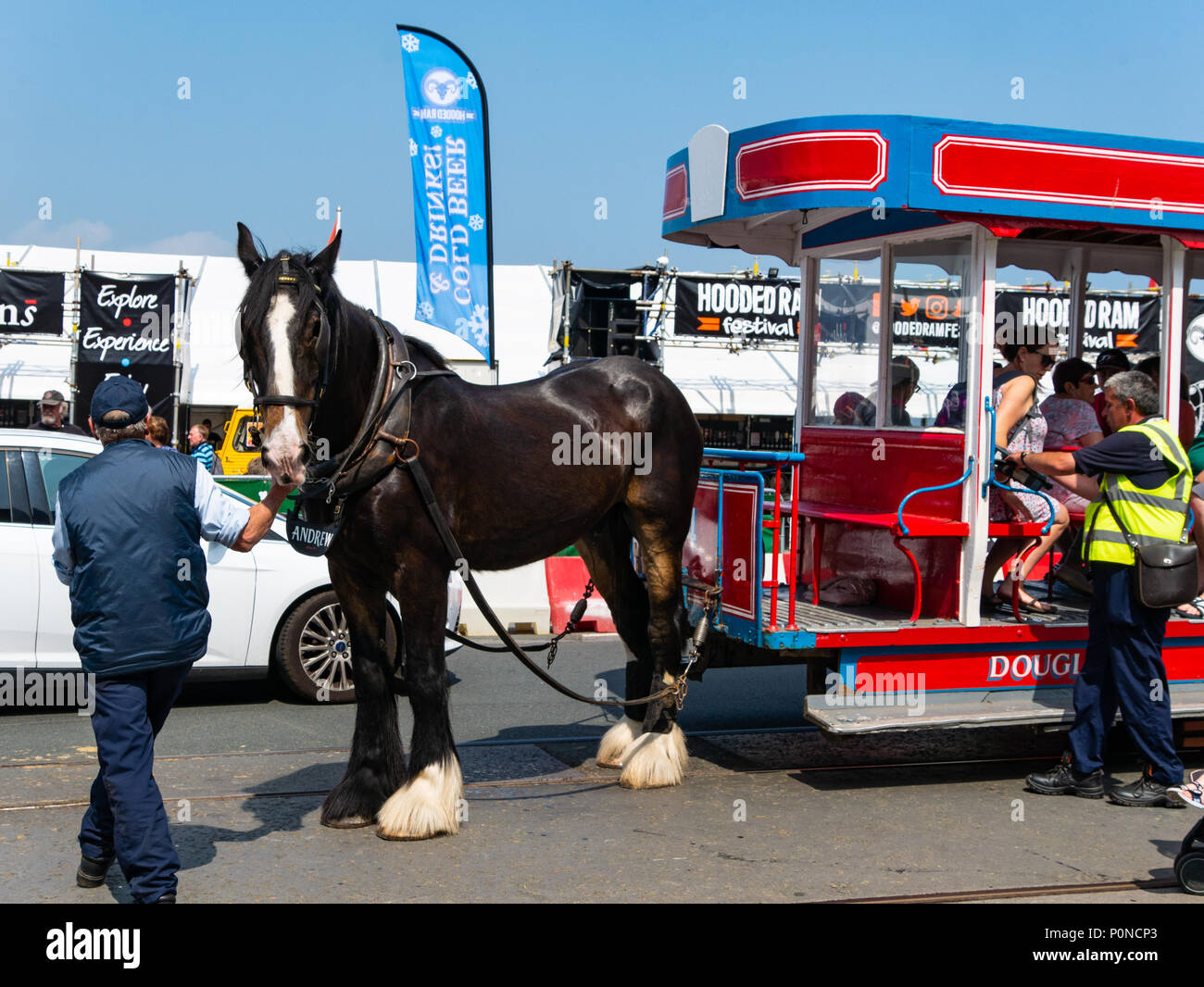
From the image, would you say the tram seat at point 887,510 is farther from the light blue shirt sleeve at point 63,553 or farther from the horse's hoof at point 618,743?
the light blue shirt sleeve at point 63,553

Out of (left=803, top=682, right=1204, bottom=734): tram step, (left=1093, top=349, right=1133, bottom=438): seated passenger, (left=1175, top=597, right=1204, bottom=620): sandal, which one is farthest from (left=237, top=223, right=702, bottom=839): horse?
(left=1093, top=349, right=1133, bottom=438): seated passenger

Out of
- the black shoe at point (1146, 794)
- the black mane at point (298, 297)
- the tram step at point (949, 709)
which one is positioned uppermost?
the black mane at point (298, 297)

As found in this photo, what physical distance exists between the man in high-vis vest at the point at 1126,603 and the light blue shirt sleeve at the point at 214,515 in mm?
3883

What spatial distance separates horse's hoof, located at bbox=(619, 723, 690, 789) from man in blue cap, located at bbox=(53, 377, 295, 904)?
2.51 meters

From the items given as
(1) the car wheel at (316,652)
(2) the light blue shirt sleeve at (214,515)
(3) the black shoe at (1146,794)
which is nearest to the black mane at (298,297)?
(2) the light blue shirt sleeve at (214,515)

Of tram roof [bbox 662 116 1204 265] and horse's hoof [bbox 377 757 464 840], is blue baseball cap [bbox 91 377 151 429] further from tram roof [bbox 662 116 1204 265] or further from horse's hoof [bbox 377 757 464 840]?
tram roof [bbox 662 116 1204 265]

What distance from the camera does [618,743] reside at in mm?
6434

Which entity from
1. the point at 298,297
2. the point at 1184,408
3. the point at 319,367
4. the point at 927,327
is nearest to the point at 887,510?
the point at 927,327

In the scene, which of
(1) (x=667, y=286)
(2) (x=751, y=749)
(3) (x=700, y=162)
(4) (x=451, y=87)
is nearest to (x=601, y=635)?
(2) (x=751, y=749)

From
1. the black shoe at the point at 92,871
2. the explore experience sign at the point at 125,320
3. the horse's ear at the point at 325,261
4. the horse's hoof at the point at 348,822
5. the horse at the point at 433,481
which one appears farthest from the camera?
the explore experience sign at the point at 125,320

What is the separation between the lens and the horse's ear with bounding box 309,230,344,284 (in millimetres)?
4789

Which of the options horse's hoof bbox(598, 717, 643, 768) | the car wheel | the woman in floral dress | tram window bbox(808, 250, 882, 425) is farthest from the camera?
the car wheel

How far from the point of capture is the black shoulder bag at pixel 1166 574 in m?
5.71
